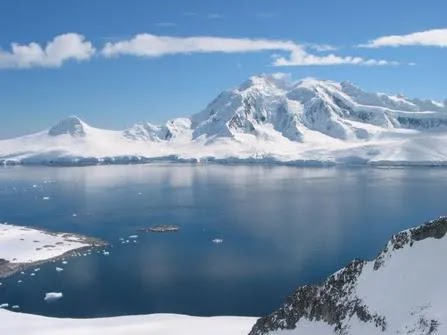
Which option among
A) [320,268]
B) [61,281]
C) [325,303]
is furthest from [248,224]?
[325,303]

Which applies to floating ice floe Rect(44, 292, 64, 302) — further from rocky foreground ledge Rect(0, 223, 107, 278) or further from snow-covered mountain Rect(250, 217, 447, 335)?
snow-covered mountain Rect(250, 217, 447, 335)

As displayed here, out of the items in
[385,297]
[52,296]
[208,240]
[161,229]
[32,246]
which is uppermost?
[385,297]

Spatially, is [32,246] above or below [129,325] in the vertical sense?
above

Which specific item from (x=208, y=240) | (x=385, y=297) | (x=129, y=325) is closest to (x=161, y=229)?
(x=208, y=240)

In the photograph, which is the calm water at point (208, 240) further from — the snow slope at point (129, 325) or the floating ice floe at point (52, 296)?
the snow slope at point (129, 325)

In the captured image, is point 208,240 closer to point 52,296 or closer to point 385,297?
point 52,296

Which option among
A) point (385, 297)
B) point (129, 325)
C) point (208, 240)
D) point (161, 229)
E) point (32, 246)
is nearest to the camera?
point (385, 297)

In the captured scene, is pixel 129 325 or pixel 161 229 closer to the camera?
pixel 129 325
